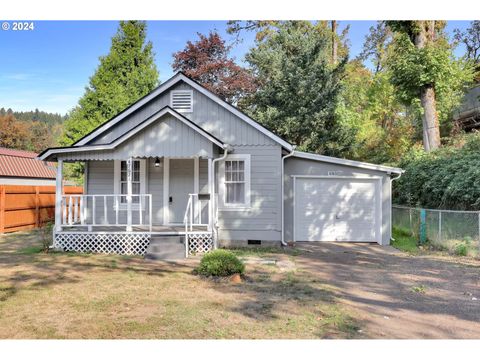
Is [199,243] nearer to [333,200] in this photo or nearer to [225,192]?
[225,192]

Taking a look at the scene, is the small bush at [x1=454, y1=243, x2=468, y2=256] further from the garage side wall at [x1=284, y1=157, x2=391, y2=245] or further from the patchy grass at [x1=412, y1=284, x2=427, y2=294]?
the patchy grass at [x1=412, y1=284, x2=427, y2=294]

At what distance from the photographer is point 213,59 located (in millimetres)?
24125

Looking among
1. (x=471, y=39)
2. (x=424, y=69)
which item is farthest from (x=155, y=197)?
(x=471, y=39)

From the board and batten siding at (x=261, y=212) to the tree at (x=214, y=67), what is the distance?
41.4 ft

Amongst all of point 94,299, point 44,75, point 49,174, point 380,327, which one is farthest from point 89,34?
point 49,174

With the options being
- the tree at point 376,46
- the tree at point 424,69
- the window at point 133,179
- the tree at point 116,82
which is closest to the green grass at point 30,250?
the window at point 133,179

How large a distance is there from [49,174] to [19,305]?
24.4m

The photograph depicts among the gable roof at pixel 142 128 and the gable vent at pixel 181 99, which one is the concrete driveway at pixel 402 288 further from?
the gable vent at pixel 181 99

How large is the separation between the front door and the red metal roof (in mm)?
13599

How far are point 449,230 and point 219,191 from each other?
709 cm

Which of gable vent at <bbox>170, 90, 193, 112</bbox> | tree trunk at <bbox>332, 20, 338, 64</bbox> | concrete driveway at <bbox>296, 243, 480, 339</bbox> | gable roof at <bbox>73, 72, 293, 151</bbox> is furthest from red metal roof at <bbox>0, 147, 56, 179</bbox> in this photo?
tree trunk at <bbox>332, 20, 338, 64</bbox>

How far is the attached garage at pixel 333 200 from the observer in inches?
500

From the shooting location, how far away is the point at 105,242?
1045cm

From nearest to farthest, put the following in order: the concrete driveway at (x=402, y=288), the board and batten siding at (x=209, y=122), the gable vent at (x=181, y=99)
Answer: the concrete driveway at (x=402, y=288) < the board and batten siding at (x=209, y=122) < the gable vent at (x=181, y=99)
